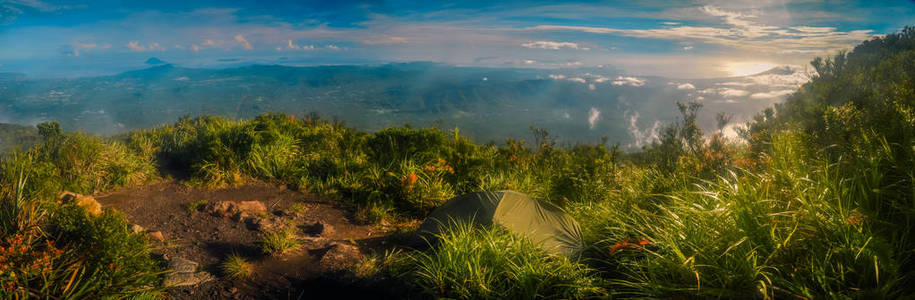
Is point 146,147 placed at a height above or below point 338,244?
above

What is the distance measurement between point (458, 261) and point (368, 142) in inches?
253

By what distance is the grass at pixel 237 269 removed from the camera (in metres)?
4.61

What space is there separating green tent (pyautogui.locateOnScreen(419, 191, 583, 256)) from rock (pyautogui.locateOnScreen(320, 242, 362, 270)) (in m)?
1.13

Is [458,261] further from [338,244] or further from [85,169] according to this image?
[85,169]

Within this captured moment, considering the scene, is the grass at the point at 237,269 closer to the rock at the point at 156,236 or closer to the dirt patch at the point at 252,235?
the dirt patch at the point at 252,235

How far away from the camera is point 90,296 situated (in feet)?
11.2

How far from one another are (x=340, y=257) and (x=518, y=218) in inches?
106

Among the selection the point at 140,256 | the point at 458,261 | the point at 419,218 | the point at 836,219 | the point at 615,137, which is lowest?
the point at 615,137

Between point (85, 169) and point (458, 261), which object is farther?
point (85, 169)

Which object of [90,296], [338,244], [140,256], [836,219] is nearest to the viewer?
[836,219]

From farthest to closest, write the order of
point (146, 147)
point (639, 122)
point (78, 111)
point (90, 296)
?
point (639, 122) < point (78, 111) < point (146, 147) < point (90, 296)

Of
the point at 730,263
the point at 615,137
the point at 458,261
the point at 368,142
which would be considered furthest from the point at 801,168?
the point at 615,137

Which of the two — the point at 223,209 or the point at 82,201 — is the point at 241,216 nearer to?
the point at 223,209

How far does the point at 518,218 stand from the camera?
5.61 m
